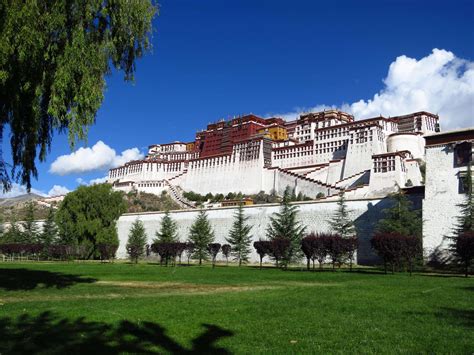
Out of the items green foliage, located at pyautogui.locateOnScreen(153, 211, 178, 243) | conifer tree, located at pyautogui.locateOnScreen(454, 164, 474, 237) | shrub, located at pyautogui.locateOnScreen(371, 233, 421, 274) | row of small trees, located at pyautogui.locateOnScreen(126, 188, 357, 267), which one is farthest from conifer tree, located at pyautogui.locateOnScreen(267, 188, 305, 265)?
green foliage, located at pyautogui.locateOnScreen(153, 211, 178, 243)

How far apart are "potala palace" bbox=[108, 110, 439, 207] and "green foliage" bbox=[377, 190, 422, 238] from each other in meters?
21.6

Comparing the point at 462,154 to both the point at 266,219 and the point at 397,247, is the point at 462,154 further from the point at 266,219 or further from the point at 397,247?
the point at 266,219

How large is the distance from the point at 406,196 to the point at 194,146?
263 feet

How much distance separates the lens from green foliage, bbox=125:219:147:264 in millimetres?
35062

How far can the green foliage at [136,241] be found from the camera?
35.1 meters

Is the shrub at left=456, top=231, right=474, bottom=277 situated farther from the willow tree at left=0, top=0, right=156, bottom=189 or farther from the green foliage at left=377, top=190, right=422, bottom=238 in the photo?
the willow tree at left=0, top=0, right=156, bottom=189

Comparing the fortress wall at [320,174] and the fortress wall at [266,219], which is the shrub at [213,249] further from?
the fortress wall at [320,174]

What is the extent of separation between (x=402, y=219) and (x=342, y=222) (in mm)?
5430

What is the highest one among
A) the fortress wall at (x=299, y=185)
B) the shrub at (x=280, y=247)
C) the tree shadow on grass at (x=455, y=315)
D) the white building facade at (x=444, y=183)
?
the fortress wall at (x=299, y=185)

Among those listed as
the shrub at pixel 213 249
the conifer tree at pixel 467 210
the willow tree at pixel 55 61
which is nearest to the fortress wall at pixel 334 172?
the shrub at pixel 213 249

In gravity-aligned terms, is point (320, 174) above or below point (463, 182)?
above

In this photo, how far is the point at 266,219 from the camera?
114 ft

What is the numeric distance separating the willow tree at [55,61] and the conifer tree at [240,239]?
21180mm

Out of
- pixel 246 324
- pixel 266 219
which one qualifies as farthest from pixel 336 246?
pixel 246 324
